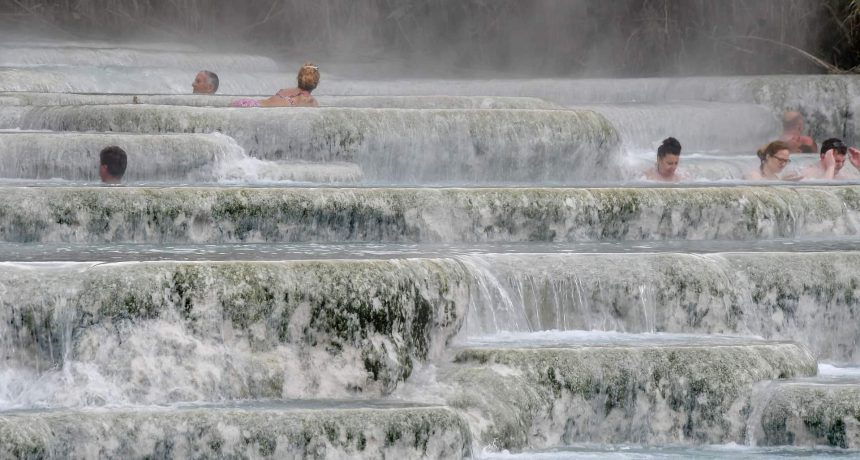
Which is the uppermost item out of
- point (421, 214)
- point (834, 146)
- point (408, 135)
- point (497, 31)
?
point (497, 31)

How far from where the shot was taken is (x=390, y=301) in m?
6.33

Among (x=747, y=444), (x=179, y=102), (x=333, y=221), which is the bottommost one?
(x=747, y=444)

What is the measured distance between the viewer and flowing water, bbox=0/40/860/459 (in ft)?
19.4

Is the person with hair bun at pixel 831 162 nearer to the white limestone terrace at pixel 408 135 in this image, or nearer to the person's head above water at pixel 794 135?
the white limestone terrace at pixel 408 135

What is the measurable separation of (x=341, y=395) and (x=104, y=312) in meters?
1.08

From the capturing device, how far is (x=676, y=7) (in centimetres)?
2098

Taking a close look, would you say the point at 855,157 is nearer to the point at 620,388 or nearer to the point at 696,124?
the point at 696,124

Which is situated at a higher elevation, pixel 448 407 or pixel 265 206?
pixel 265 206

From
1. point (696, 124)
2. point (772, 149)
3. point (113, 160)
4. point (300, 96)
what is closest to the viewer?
point (113, 160)

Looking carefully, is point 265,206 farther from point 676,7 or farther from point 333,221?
point 676,7

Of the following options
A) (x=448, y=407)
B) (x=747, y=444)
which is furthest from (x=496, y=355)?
(x=747, y=444)

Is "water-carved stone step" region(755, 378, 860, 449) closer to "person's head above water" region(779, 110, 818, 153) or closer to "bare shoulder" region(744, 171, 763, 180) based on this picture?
"bare shoulder" region(744, 171, 763, 180)

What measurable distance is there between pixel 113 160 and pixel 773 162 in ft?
17.2

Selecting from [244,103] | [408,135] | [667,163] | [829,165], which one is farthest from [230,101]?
[829,165]
